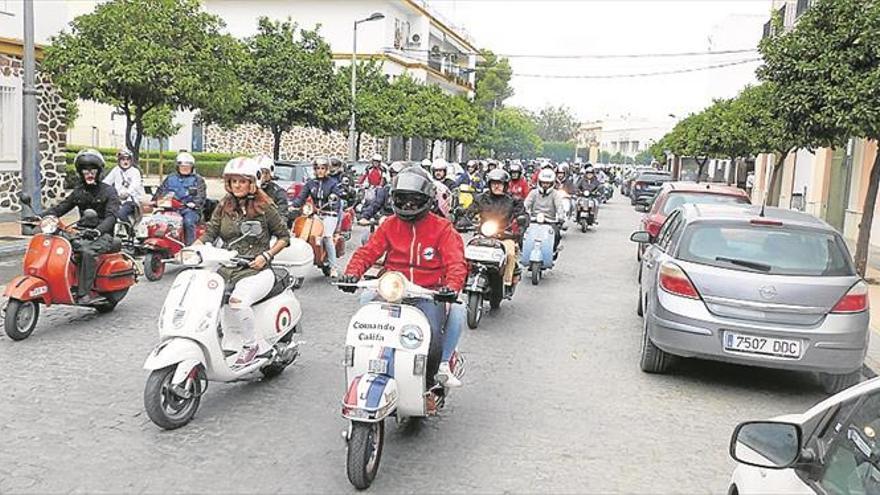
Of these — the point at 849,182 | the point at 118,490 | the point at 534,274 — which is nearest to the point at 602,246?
the point at 534,274

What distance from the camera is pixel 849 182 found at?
2458 centimetres

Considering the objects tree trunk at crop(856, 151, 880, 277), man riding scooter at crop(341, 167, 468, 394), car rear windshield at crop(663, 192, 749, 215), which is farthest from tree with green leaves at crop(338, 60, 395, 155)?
man riding scooter at crop(341, 167, 468, 394)

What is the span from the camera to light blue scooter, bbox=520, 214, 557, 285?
13.1 m

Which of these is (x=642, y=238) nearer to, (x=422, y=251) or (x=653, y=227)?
(x=653, y=227)

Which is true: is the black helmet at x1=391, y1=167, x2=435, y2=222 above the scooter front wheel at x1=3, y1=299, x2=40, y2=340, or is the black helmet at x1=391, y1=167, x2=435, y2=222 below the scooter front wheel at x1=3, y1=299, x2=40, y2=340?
above

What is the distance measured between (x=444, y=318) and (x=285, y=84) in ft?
78.5

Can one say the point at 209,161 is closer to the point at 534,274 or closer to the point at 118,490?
the point at 534,274

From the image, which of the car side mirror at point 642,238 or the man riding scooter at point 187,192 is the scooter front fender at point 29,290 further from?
the car side mirror at point 642,238

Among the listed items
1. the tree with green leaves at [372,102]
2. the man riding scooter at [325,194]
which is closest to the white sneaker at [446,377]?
the man riding scooter at [325,194]

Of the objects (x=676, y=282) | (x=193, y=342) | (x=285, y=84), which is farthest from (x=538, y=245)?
(x=285, y=84)

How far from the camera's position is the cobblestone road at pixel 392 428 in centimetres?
510

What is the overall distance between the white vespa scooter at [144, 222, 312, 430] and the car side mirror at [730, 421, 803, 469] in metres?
3.84

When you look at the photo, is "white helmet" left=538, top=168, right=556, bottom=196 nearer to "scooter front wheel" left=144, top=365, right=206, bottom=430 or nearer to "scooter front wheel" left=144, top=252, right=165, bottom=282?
"scooter front wheel" left=144, top=252, right=165, bottom=282

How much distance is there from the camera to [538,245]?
42.9ft
